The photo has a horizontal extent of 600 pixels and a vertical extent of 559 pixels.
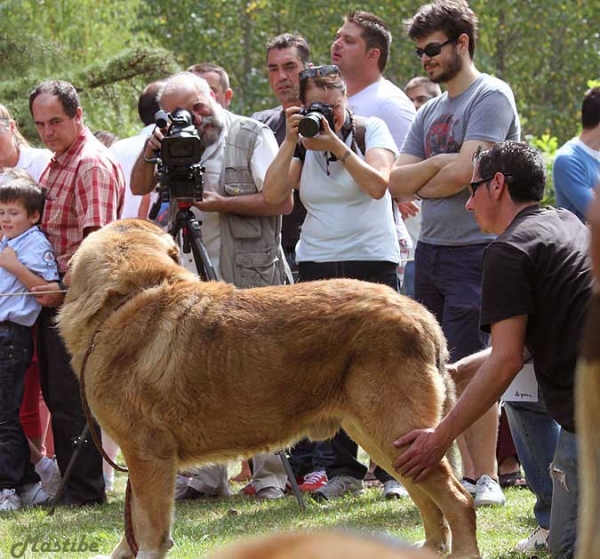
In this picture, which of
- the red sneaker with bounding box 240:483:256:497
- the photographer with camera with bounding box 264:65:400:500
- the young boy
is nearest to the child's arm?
the young boy

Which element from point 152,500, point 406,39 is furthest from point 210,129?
point 406,39

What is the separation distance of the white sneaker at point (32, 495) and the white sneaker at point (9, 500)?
0.08m

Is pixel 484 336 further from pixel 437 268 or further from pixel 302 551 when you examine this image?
pixel 302 551

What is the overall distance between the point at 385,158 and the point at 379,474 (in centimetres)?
208

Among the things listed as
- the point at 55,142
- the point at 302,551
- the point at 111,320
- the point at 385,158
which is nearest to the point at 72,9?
the point at 55,142

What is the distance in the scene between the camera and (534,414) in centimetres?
492

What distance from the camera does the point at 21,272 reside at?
6.74 m

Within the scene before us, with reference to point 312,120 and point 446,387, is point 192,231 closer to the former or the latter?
point 312,120

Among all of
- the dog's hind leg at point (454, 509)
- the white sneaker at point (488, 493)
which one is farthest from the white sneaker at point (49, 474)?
the dog's hind leg at point (454, 509)

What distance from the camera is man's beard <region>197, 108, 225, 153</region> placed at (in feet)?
22.2

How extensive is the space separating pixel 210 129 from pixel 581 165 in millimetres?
2443

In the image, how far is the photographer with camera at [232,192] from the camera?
6.64 meters

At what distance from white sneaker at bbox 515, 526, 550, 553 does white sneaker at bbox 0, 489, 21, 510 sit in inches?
133

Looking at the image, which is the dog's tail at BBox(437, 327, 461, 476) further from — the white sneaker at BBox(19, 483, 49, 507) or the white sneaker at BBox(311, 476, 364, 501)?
the white sneaker at BBox(19, 483, 49, 507)
